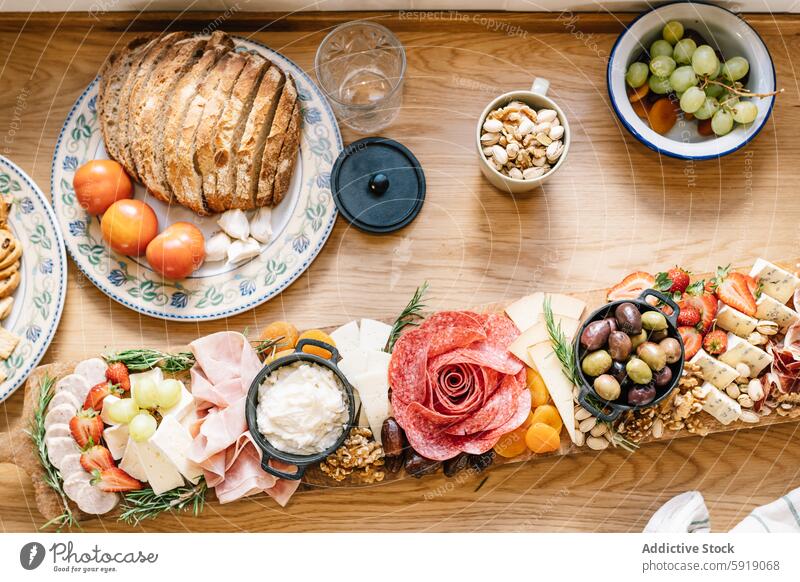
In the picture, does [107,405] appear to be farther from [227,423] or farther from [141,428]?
[227,423]

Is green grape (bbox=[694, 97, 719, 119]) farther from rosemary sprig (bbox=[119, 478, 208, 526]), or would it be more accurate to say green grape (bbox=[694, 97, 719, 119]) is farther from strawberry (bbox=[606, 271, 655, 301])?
rosemary sprig (bbox=[119, 478, 208, 526])

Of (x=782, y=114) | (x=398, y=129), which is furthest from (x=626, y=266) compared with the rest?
(x=398, y=129)

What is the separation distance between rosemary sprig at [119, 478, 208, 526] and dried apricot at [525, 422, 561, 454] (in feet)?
2.29

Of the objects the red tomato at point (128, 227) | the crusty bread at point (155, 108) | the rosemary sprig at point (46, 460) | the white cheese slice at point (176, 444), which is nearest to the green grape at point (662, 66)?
the crusty bread at point (155, 108)

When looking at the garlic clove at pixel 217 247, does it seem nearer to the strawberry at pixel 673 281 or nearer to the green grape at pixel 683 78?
the strawberry at pixel 673 281

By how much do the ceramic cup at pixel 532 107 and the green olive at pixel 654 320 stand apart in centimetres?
37

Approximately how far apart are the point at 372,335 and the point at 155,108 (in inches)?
27.2

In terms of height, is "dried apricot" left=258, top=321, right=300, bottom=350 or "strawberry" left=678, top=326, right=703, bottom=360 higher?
"dried apricot" left=258, top=321, right=300, bottom=350

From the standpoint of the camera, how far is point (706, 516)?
1523 mm

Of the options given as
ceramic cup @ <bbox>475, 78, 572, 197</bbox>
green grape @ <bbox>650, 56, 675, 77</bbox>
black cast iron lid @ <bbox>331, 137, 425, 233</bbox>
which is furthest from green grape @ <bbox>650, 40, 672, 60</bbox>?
black cast iron lid @ <bbox>331, 137, 425, 233</bbox>

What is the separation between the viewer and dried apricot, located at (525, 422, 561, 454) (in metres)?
1.40

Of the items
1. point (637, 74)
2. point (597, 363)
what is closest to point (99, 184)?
point (597, 363)

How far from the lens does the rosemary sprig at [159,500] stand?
1423mm
